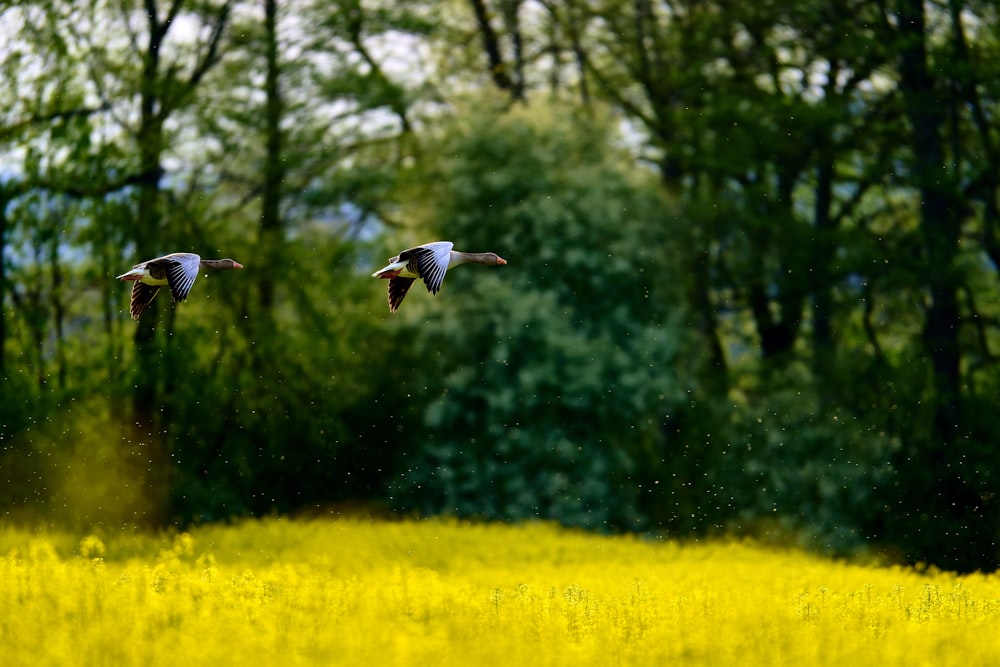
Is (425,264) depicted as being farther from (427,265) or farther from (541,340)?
(541,340)

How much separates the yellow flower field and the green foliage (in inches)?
340

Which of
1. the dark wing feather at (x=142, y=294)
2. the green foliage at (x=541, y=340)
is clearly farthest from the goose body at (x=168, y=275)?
the green foliage at (x=541, y=340)

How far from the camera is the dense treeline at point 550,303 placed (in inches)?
930

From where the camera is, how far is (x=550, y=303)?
25.2 metres

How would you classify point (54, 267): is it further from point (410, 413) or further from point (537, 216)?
point (537, 216)

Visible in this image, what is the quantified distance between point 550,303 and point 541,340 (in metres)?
0.73

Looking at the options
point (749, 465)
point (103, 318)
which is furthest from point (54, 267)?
point (749, 465)

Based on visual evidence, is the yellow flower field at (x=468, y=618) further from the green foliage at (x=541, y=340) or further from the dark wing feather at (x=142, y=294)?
the green foliage at (x=541, y=340)

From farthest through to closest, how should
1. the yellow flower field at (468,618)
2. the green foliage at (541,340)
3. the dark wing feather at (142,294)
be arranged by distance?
1. the green foliage at (541,340)
2. the dark wing feather at (142,294)
3. the yellow flower field at (468,618)

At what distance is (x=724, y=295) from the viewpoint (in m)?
29.0

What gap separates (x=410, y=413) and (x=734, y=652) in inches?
633

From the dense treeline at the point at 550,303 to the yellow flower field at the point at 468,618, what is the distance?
24.3 feet

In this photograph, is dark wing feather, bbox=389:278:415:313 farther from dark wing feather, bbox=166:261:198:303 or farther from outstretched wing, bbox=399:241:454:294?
dark wing feather, bbox=166:261:198:303

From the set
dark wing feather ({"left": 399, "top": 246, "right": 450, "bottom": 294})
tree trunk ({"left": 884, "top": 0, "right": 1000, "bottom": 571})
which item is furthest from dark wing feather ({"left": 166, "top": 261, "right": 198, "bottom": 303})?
tree trunk ({"left": 884, "top": 0, "right": 1000, "bottom": 571})
